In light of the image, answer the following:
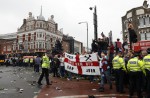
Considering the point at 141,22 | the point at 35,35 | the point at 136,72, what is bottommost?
the point at 136,72

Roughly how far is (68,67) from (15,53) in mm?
78328

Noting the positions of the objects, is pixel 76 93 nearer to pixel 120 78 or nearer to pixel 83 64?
pixel 120 78

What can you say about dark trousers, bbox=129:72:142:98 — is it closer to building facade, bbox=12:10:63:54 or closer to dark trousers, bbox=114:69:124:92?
dark trousers, bbox=114:69:124:92

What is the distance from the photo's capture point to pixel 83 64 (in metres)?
16.7

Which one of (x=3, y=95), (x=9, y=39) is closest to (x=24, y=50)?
(x=9, y=39)

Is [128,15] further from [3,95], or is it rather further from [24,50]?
[24,50]

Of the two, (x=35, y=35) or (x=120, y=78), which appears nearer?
(x=120, y=78)

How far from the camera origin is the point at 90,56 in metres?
15.8

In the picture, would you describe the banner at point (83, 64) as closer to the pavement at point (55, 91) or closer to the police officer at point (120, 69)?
the pavement at point (55, 91)

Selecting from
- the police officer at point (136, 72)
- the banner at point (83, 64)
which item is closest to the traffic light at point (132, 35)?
the banner at point (83, 64)

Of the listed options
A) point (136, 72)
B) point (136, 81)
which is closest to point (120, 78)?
point (136, 81)

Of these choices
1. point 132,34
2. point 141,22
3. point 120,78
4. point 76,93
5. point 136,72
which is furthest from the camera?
point 141,22

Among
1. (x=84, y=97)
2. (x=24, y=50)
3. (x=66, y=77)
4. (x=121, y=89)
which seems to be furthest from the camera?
(x=24, y=50)

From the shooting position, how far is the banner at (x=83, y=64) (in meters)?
15.4
